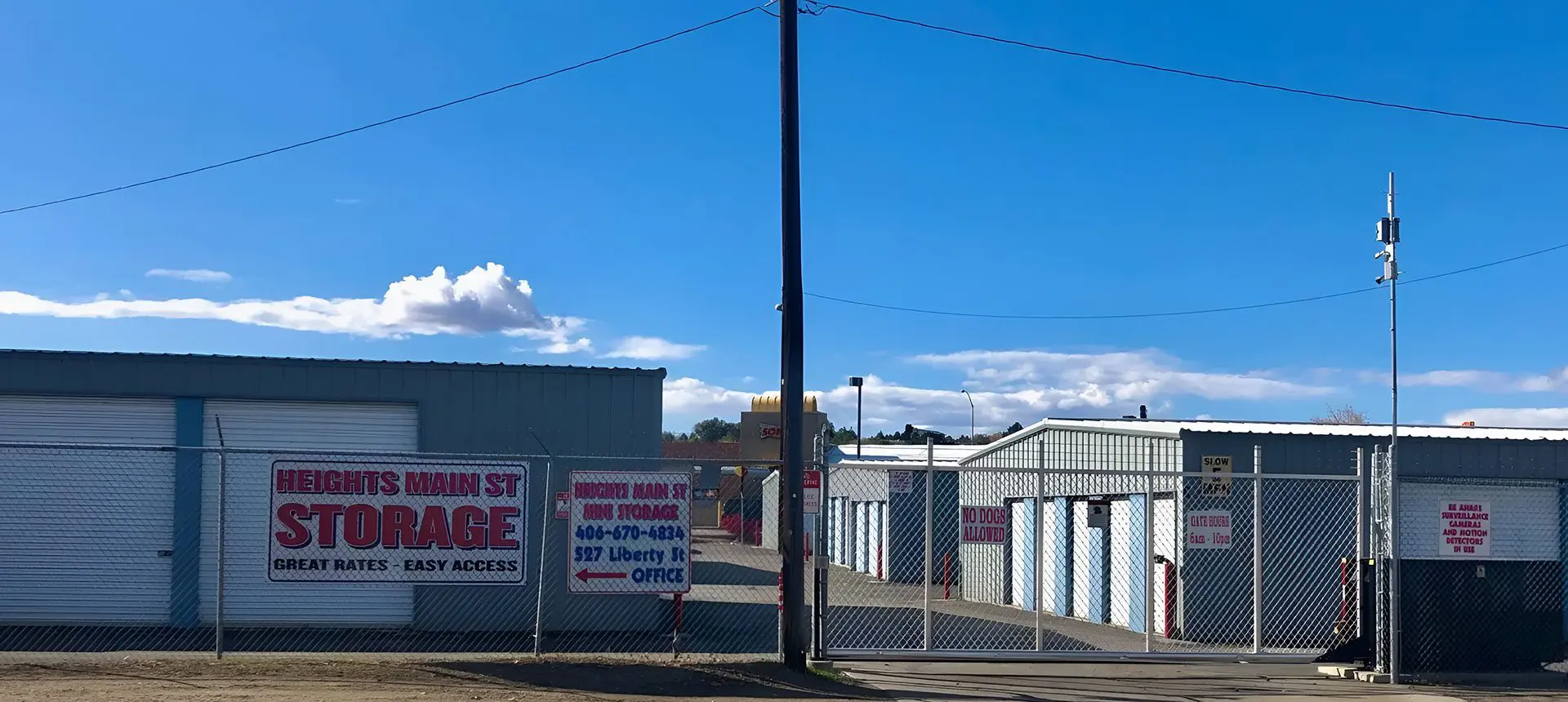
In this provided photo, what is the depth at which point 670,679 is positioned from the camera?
12.2 m

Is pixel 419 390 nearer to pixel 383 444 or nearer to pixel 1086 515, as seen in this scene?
pixel 383 444

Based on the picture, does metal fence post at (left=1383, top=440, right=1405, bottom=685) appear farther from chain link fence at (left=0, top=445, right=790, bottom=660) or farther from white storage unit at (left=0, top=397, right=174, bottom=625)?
white storage unit at (left=0, top=397, right=174, bottom=625)

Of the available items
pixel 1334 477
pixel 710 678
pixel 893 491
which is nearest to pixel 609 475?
pixel 710 678

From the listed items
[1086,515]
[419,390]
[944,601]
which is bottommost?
[944,601]

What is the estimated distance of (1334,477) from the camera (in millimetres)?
14086

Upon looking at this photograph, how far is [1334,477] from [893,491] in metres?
17.6

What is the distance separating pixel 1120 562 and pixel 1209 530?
6.29 metres

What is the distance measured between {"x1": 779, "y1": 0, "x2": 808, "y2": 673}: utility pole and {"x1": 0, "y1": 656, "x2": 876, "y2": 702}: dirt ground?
1.80 ft

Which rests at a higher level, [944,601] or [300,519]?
[300,519]

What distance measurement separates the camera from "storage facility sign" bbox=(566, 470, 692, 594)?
12.7 meters

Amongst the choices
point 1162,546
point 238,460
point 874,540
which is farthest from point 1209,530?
point 874,540

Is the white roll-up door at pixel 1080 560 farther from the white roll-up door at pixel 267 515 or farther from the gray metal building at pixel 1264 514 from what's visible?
the white roll-up door at pixel 267 515

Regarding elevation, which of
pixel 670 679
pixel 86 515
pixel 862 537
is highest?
pixel 86 515

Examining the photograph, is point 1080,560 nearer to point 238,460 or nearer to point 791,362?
point 791,362
